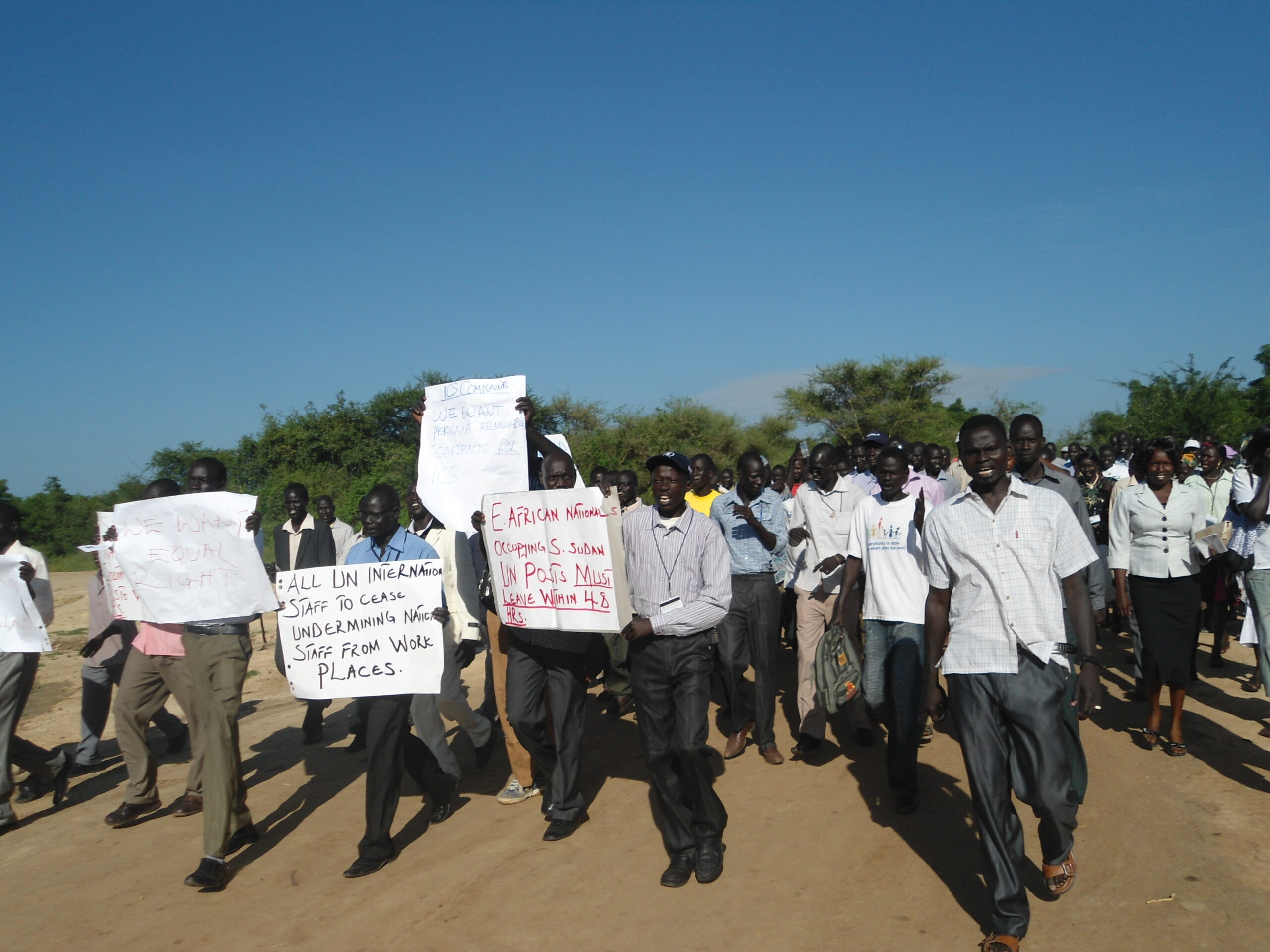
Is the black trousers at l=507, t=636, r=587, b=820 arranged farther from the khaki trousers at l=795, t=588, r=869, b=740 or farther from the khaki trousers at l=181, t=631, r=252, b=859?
the khaki trousers at l=795, t=588, r=869, b=740

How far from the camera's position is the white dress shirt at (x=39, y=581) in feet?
21.3

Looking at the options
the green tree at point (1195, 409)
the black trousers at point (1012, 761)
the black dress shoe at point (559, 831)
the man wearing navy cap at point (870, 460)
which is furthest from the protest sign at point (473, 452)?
the green tree at point (1195, 409)

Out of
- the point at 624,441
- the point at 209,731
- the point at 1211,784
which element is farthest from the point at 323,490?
the point at 1211,784

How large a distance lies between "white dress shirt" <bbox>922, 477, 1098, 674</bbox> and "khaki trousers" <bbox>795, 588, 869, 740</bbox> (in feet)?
7.71

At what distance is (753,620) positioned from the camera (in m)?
6.80

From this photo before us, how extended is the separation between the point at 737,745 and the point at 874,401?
124 feet

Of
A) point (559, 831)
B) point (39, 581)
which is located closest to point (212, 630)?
point (39, 581)

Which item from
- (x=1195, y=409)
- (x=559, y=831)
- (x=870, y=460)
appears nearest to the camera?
(x=559, y=831)

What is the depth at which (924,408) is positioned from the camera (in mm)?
42438

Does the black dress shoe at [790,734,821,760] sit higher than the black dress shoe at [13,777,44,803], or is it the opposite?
the black dress shoe at [790,734,821,760]

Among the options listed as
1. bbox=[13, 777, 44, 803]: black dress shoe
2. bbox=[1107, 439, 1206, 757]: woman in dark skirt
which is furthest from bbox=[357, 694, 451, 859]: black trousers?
bbox=[1107, 439, 1206, 757]: woman in dark skirt

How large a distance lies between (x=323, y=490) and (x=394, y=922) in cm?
2468

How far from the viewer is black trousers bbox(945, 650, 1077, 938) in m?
3.85

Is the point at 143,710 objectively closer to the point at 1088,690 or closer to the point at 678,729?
the point at 678,729
